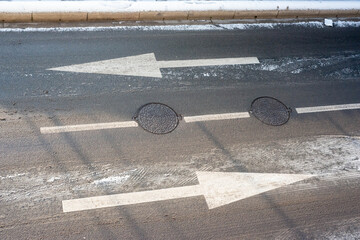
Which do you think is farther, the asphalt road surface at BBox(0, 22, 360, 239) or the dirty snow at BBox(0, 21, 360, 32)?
the dirty snow at BBox(0, 21, 360, 32)

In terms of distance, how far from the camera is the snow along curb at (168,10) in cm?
1078

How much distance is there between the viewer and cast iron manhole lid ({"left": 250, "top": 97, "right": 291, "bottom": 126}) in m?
9.23

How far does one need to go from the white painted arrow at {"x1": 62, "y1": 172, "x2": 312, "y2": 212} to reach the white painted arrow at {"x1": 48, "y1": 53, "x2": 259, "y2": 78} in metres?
3.00

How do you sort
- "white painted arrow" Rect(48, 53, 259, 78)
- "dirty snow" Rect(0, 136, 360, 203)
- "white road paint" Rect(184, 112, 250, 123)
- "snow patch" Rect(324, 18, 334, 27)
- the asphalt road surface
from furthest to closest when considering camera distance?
"snow patch" Rect(324, 18, 334, 27)
"white painted arrow" Rect(48, 53, 259, 78)
"white road paint" Rect(184, 112, 250, 123)
"dirty snow" Rect(0, 136, 360, 203)
the asphalt road surface

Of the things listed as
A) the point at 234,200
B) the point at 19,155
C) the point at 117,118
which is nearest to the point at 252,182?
the point at 234,200

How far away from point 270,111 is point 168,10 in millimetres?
4074

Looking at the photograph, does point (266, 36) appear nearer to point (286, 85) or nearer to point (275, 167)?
point (286, 85)

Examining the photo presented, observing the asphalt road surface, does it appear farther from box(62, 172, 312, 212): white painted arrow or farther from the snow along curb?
the snow along curb

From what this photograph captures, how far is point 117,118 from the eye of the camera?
8578 mm

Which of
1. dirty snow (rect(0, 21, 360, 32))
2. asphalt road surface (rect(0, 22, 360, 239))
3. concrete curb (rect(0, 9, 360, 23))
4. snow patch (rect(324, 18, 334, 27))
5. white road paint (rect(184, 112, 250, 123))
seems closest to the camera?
asphalt road surface (rect(0, 22, 360, 239))

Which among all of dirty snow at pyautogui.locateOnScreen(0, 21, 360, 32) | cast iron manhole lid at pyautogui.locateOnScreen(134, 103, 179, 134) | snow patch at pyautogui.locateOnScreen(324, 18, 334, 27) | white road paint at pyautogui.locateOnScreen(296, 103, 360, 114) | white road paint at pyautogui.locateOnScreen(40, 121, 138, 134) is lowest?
white road paint at pyautogui.locateOnScreen(40, 121, 138, 134)

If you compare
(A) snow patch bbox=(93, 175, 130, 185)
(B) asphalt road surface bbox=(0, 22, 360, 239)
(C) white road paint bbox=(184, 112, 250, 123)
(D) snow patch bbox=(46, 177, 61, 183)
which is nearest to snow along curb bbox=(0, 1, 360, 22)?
(B) asphalt road surface bbox=(0, 22, 360, 239)

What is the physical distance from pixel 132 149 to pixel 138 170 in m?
0.51

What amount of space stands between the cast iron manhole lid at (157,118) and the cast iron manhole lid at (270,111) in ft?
5.65
